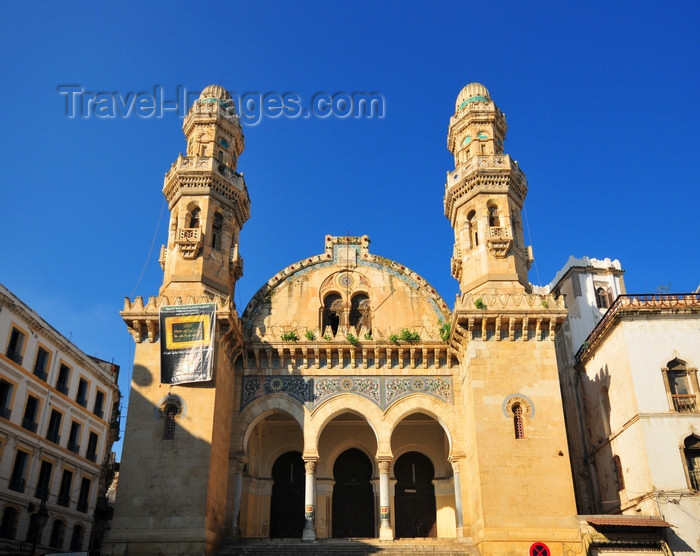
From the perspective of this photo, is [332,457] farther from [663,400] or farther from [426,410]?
[663,400]

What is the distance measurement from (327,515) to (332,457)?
2103 millimetres

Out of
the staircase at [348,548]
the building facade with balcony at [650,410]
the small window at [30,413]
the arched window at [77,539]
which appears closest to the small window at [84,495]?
the arched window at [77,539]

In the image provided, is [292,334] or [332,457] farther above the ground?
[292,334]

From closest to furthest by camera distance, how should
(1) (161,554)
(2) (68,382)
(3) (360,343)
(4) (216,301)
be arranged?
Answer: (1) (161,554)
(4) (216,301)
(3) (360,343)
(2) (68,382)

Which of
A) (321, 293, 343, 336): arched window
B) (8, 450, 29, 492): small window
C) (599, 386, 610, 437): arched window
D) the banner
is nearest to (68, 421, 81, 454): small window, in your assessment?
(8, 450, 29, 492): small window

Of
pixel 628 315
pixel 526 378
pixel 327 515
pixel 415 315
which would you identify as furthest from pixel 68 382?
pixel 628 315

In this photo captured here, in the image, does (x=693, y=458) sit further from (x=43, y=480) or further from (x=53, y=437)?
(x=53, y=437)

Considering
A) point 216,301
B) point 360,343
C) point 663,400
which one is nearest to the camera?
point 663,400

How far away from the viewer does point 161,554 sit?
19.1m

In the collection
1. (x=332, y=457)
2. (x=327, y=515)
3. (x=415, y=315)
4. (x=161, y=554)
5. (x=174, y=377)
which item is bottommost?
(x=161, y=554)

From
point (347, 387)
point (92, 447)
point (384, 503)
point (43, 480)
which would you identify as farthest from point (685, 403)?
point (92, 447)

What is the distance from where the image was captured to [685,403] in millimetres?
20688

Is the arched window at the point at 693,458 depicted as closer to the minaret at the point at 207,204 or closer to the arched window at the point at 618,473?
the arched window at the point at 618,473

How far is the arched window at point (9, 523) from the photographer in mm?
25062
